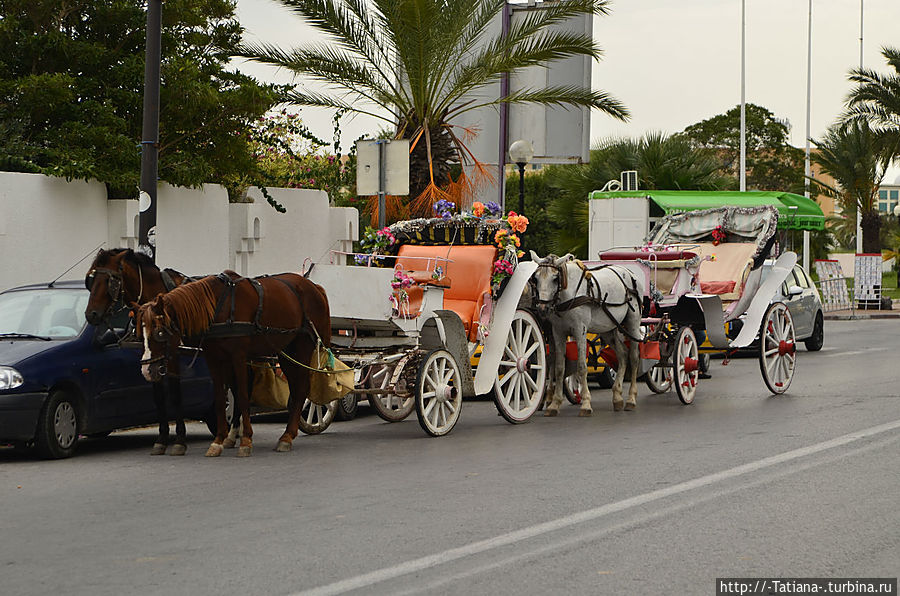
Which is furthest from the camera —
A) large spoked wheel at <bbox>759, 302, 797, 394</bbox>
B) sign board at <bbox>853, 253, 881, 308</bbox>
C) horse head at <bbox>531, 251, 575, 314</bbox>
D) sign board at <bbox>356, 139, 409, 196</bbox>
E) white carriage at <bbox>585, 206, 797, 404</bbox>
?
sign board at <bbox>853, 253, 881, 308</bbox>

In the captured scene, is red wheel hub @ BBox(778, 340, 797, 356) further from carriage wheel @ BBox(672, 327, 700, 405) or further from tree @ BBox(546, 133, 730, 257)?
tree @ BBox(546, 133, 730, 257)

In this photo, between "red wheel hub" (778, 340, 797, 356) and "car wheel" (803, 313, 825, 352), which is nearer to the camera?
"red wheel hub" (778, 340, 797, 356)

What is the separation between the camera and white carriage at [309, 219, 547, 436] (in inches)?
470

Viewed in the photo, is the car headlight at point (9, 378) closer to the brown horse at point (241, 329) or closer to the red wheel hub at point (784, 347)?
the brown horse at point (241, 329)

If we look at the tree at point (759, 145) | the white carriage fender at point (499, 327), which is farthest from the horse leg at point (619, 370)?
the tree at point (759, 145)

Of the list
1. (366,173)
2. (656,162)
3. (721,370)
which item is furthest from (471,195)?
(656,162)

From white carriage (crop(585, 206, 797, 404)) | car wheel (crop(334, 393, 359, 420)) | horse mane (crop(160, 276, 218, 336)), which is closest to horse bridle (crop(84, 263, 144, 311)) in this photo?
horse mane (crop(160, 276, 218, 336))

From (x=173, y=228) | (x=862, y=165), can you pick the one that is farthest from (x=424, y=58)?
(x=862, y=165)

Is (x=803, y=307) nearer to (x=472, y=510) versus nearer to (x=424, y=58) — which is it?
(x=424, y=58)

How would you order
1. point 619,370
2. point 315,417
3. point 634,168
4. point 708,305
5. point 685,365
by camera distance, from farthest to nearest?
1. point 634,168
2. point 708,305
3. point 685,365
4. point 619,370
5. point 315,417

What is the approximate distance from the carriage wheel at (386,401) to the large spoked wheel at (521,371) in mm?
1019

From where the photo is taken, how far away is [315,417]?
12.8 metres

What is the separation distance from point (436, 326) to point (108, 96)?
7817 mm

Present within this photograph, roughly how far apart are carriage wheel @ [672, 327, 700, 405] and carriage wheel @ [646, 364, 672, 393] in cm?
75
